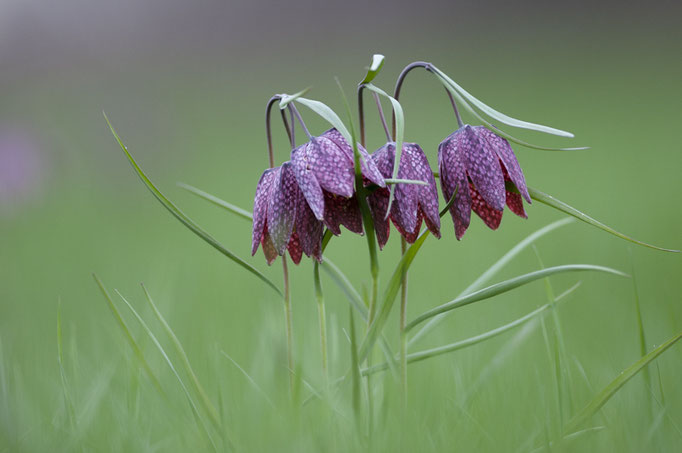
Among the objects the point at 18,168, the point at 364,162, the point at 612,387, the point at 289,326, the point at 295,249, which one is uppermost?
the point at 18,168

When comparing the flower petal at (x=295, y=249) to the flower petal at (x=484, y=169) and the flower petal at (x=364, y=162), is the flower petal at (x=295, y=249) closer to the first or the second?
the flower petal at (x=364, y=162)

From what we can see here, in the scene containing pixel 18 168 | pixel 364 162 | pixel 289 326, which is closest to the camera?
pixel 364 162

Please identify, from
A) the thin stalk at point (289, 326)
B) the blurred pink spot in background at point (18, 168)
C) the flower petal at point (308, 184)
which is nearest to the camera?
the flower petal at point (308, 184)

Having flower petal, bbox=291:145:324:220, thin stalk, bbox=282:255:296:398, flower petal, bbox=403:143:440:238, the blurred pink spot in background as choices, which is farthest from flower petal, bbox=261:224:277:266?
the blurred pink spot in background

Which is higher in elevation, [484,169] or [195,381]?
[484,169]

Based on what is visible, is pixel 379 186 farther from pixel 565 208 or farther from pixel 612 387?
pixel 612 387

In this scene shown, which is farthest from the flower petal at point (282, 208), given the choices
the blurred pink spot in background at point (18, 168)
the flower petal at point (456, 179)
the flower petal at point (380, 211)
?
the blurred pink spot in background at point (18, 168)

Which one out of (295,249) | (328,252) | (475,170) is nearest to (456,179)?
(475,170)

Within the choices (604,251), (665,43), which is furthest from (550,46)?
(604,251)
